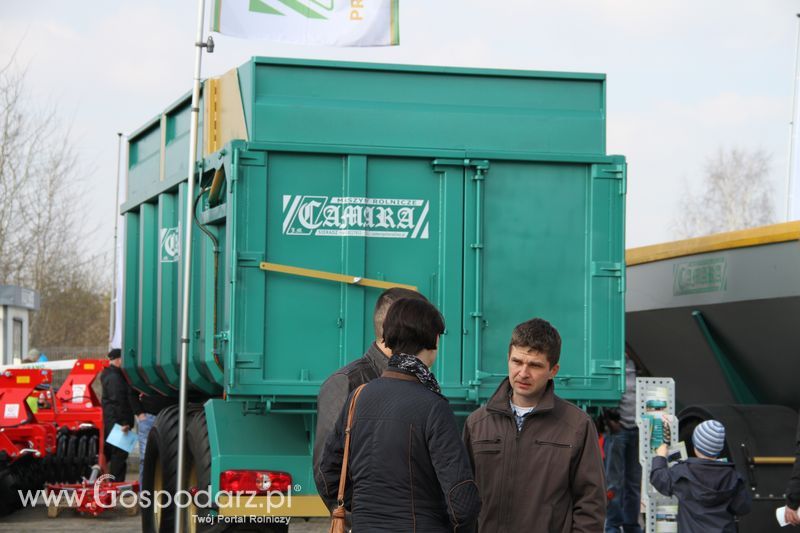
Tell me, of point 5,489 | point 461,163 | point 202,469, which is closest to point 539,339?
point 461,163

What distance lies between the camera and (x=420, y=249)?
25.0ft

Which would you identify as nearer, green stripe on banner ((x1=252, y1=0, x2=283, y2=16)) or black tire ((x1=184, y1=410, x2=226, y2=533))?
black tire ((x1=184, y1=410, x2=226, y2=533))

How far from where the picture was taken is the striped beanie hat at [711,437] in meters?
7.40

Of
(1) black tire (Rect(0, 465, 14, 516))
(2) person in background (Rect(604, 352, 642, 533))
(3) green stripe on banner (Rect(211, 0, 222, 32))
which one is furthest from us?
(1) black tire (Rect(0, 465, 14, 516))

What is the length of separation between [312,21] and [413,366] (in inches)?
225

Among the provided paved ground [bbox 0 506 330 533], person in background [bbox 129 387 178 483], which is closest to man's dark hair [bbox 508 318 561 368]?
person in background [bbox 129 387 178 483]

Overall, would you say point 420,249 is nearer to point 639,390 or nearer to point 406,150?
point 406,150

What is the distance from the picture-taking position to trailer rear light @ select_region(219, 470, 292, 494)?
289 inches

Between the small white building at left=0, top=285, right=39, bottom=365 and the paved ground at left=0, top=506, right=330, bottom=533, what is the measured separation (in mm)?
10773

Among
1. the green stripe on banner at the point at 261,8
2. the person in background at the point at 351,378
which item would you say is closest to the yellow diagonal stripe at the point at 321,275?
the person in background at the point at 351,378

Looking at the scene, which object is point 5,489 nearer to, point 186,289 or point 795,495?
point 186,289

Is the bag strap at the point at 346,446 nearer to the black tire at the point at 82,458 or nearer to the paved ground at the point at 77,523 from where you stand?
the paved ground at the point at 77,523

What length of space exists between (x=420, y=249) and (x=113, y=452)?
9.02m

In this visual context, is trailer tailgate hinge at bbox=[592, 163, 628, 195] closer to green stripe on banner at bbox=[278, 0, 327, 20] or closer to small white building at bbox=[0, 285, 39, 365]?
green stripe on banner at bbox=[278, 0, 327, 20]
